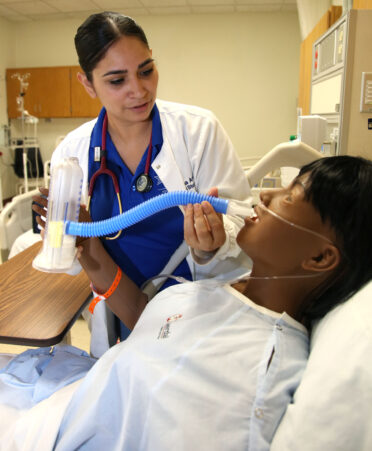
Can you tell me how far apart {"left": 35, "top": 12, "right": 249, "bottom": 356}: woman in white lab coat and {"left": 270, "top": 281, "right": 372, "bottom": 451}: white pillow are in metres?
0.47

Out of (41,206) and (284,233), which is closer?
(284,233)

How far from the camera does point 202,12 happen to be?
20.4 feet

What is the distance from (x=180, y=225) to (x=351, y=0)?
2.65 meters

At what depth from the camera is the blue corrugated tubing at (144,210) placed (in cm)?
95

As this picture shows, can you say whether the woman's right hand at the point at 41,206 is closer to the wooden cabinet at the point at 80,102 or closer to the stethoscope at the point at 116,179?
the stethoscope at the point at 116,179

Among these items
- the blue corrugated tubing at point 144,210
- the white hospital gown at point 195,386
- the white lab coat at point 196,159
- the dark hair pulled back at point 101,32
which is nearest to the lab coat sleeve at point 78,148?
the white lab coat at point 196,159

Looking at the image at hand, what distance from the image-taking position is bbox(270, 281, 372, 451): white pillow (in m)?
0.66

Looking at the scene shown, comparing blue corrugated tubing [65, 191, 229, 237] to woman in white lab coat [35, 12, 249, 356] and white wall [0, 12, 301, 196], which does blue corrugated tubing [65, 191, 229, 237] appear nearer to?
woman in white lab coat [35, 12, 249, 356]

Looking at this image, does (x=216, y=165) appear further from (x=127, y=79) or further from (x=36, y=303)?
(x=36, y=303)

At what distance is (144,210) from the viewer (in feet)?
3.14

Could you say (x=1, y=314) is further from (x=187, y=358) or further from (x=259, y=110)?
(x=259, y=110)

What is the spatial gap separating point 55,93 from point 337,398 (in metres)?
6.90

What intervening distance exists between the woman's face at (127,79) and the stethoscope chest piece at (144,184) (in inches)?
7.6

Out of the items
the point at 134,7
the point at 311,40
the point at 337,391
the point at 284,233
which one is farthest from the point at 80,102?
the point at 337,391
